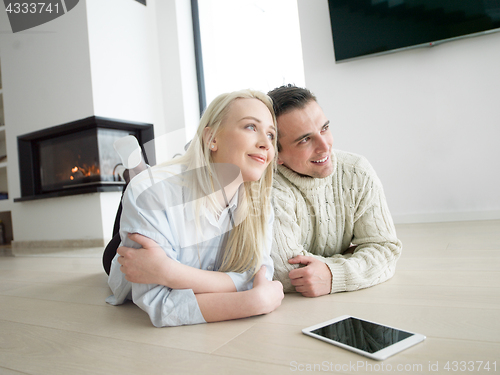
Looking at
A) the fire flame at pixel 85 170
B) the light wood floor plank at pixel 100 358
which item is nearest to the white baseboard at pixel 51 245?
the fire flame at pixel 85 170

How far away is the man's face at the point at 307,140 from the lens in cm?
109

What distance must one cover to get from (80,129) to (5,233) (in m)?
1.83

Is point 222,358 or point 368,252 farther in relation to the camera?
point 368,252

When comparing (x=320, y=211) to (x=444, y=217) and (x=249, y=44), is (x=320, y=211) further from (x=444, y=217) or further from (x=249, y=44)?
(x=249, y=44)

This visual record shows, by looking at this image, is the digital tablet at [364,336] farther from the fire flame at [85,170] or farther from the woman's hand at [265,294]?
the fire flame at [85,170]

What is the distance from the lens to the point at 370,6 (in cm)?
253

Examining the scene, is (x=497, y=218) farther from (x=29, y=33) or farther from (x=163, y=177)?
(x=29, y=33)

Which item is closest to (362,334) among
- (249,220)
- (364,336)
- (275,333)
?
(364,336)

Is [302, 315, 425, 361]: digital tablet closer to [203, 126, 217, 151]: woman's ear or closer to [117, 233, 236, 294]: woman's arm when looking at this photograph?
[117, 233, 236, 294]: woman's arm

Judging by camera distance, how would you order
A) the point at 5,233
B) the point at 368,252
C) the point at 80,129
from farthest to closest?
the point at 5,233 < the point at 80,129 < the point at 368,252

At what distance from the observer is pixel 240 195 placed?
101 centimetres

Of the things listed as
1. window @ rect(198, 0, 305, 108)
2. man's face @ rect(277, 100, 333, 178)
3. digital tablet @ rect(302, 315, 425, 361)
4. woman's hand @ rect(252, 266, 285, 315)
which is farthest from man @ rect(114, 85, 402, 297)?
window @ rect(198, 0, 305, 108)

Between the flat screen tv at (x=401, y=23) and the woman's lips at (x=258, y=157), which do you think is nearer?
the woman's lips at (x=258, y=157)

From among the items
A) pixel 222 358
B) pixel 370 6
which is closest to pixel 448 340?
pixel 222 358
